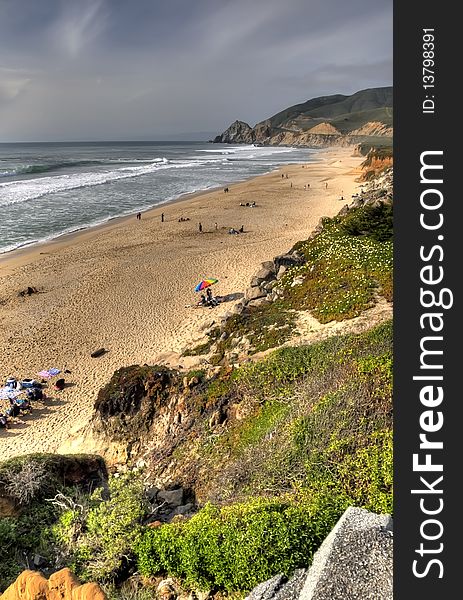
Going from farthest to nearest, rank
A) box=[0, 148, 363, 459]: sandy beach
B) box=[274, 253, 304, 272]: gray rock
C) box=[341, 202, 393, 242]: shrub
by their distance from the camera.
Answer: box=[341, 202, 393, 242]: shrub, box=[274, 253, 304, 272]: gray rock, box=[0, 148, 363, 459]: sandy beach

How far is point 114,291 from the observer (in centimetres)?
2502

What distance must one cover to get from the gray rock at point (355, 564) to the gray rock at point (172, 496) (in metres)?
4.74

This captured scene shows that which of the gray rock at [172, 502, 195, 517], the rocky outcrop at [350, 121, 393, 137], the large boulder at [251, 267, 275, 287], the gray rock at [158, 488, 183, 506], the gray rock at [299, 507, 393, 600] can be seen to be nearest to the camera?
the gray rock at [299, 507, 393, 600]

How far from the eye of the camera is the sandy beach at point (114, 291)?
55.1 ft

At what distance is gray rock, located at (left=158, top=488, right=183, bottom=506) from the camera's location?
9398 millimetres

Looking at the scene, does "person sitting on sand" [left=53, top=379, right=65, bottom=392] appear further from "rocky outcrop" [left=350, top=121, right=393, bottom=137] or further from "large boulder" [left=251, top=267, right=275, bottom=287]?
"rocky outcrop" [left=350, top=121, right=393, bottom=137]

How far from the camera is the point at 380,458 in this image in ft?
23.8

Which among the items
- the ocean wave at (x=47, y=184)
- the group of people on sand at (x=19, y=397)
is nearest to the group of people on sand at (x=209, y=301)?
the group of people on sand at (x=19, y=397)

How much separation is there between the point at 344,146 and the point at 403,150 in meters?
173

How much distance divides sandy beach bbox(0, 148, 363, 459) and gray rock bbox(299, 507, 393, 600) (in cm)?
1071

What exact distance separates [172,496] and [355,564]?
563 cm

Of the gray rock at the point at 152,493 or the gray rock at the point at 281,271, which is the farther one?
the gray rock at the point at 281,271

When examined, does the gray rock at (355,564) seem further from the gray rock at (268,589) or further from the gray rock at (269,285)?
the gray rock at (269,285)

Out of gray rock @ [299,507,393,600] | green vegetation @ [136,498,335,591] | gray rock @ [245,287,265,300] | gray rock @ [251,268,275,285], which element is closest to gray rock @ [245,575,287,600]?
green vegetation @ [136,498,335,591]
